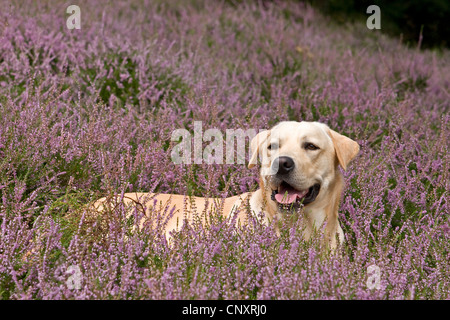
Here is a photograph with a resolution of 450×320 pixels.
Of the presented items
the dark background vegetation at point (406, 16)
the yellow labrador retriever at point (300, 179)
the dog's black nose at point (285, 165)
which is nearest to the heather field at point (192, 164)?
the yellow labrador retriever at point (300, 179)

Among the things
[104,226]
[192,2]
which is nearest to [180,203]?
[104,226]

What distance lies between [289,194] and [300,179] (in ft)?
0.42

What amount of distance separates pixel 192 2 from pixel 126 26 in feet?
9.73

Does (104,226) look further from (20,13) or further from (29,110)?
(20,13)

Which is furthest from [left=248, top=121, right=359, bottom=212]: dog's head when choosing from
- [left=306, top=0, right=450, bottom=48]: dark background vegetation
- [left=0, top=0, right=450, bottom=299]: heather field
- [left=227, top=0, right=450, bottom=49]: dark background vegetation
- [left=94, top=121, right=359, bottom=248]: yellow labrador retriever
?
[left=306, top=0, right=450, bottom=48]: dark background vegetation

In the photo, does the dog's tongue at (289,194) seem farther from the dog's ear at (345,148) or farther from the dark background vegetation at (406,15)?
the dark background vegetation at (406,15)

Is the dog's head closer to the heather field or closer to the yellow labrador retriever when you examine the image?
the yellow labrador retriever

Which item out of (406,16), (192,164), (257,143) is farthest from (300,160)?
(406,16)

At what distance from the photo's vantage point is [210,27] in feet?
25.8

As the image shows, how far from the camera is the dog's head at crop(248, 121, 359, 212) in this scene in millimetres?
3064

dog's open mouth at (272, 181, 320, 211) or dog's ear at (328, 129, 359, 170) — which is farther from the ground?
dog's ear at (328, 129, 359, 170)

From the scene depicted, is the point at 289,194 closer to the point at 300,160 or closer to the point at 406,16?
the point at 300,160

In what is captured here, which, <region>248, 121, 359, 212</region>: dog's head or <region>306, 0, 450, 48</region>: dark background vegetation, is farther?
<region>306, 0, 450, 48</region>: dark background vegetation

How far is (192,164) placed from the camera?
344 cm
